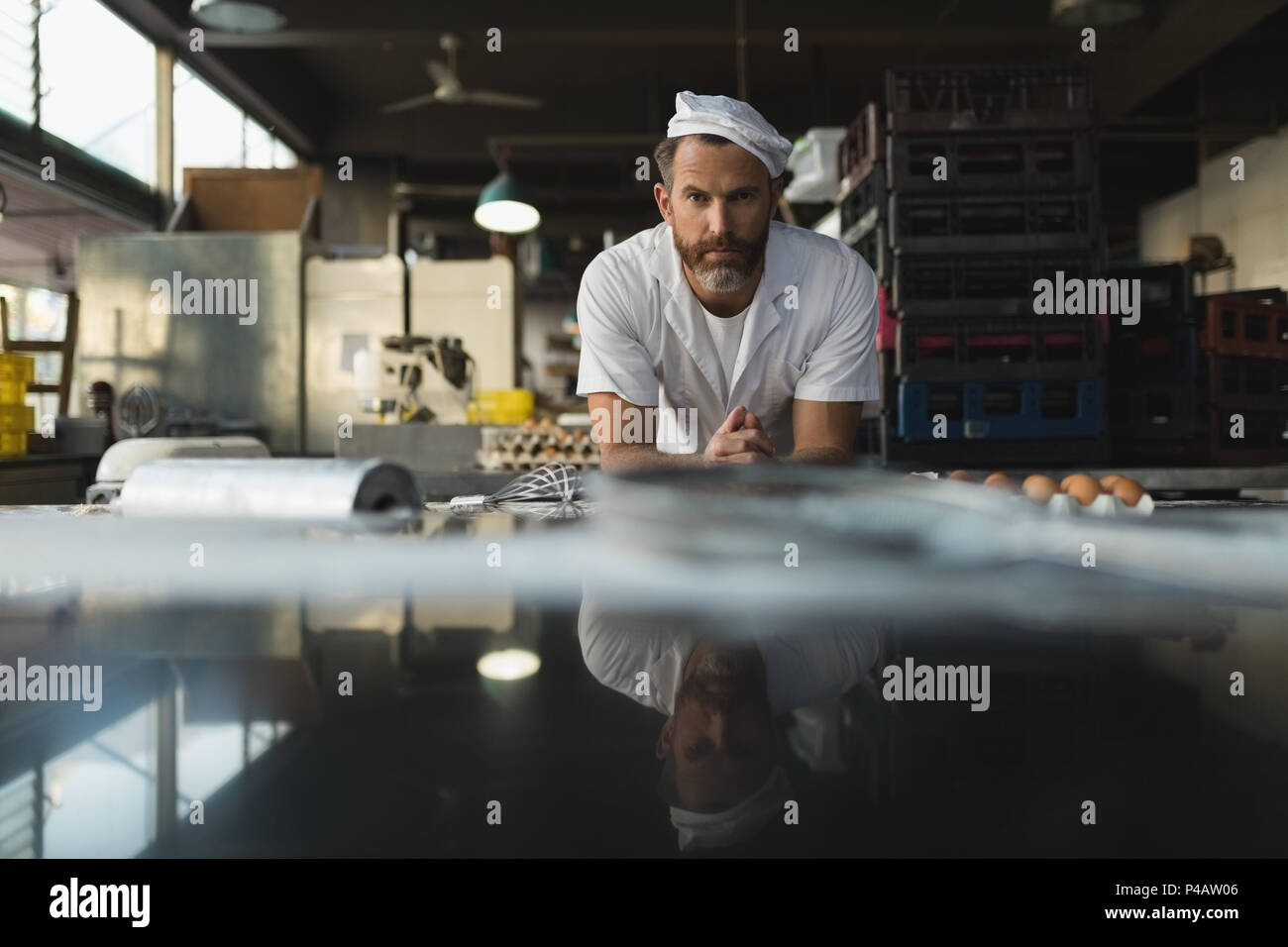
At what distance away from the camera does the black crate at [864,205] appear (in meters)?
2.98

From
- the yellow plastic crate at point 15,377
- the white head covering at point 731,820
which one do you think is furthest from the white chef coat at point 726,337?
the yellow plastic crate at point 15,377

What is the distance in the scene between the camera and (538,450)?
3209 millimetres

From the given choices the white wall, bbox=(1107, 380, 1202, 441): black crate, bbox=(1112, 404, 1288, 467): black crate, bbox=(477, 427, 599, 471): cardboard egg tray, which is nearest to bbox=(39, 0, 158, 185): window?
bbox=(477, 427, 599, 471): cardboard egg tray

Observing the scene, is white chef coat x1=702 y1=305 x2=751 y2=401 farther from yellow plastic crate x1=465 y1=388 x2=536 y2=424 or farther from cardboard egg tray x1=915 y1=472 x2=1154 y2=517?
yellow plastic crate x1=465 y1=388 x2=536 y2=424

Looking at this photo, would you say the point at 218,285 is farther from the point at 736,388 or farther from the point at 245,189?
the point at 736,388

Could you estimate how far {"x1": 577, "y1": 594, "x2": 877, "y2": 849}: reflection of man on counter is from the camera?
0.92 feet

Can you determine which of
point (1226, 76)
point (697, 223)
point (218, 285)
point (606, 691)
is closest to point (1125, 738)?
point (606, 691)

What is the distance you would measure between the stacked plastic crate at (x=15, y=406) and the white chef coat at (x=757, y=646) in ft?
12.4

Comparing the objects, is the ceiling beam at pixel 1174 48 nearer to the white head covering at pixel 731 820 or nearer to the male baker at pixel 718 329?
the male baker at pixel 718 329

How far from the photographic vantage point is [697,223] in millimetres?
1714

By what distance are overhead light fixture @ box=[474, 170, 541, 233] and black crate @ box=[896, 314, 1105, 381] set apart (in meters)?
3.60

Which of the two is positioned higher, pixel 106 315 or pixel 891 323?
pixel 106 315

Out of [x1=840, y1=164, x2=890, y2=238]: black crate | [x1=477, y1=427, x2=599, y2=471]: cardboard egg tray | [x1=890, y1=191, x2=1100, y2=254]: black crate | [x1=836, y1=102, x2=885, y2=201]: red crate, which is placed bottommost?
[x1=477, y1=427, x2=599, y2=471]: cardboard egg tray
